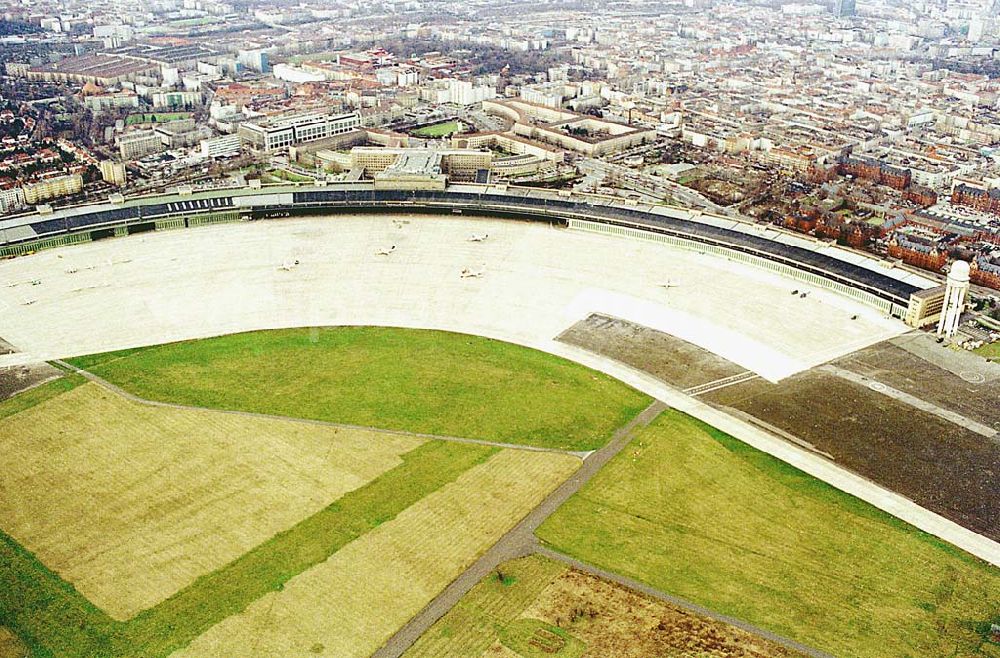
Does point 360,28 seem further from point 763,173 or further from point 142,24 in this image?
point 763,173

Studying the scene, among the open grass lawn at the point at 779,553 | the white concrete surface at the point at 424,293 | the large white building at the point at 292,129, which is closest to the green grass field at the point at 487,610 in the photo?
the open grass lawn at the point at 779,553

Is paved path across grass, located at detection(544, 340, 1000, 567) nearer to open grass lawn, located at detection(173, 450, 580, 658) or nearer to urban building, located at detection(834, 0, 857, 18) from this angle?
open grass lawn, located at detection(173, 450, 580, 658)

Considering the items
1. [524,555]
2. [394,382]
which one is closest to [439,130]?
[394,382]

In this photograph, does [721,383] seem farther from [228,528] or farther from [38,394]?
[38,394]

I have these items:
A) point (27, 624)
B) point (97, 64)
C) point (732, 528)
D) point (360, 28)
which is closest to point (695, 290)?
point (732, 528)

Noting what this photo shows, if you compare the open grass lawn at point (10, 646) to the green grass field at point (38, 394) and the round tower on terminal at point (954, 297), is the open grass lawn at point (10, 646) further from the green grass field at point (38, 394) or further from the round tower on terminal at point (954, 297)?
the round tower on terminal at point (954, 297)

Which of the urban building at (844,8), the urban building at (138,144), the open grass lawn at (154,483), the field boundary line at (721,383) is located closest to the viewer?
the open grass lawn at (154,483)
